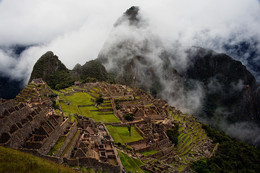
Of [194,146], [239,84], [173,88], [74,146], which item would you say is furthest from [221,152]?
[239,84]

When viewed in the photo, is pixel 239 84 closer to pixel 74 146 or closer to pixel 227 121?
pixel 227 121

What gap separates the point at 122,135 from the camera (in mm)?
29500

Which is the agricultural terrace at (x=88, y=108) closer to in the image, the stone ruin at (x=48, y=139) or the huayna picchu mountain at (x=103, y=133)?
the huayna picchu mountain at (x=103, y=133)

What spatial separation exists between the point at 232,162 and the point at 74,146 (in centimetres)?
3580

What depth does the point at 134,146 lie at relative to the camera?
1071 inches

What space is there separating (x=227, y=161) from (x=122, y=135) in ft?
79.1

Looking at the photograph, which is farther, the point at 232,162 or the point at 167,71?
the point at 167,71

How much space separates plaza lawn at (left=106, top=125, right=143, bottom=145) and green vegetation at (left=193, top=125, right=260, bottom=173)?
34.9 feet

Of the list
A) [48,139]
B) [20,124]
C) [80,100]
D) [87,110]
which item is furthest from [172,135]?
[20,124]

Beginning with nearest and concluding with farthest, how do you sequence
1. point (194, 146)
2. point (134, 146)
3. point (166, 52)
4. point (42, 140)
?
point (42, 140), point (134, 146), point (194, 146), point (166, 52)

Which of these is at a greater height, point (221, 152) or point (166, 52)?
point (166, 52)

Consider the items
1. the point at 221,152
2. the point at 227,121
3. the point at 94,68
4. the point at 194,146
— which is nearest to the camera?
the point at 194,146

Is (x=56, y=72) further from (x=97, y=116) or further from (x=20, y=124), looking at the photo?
(x=20, y=124)

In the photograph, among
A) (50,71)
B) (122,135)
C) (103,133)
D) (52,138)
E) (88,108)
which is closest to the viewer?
(52,138)
